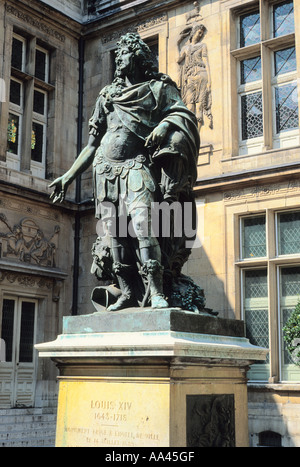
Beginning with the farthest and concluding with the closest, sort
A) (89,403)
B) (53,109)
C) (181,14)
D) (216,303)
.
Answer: (53,109) < (181,14) < (216,303) < (89,403)

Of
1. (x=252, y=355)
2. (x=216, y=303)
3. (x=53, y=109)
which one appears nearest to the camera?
(x=252, y=355)

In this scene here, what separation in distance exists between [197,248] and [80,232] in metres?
3.36

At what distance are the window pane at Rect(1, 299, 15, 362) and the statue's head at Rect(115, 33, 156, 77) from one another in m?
8.78

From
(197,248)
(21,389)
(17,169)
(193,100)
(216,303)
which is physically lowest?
(21,389)

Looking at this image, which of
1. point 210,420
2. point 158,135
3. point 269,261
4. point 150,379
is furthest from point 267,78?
A: point 150,379

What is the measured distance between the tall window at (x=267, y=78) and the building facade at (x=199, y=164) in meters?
0.02

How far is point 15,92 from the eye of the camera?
45.1ft

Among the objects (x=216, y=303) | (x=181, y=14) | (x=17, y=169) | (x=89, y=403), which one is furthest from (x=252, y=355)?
(x=181, y=14)

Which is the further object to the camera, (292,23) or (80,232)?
(80,232)

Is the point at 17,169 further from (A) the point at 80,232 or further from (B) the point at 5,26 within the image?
(B) the point at 5,26

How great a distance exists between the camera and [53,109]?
1445 cm

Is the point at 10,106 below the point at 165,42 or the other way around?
below

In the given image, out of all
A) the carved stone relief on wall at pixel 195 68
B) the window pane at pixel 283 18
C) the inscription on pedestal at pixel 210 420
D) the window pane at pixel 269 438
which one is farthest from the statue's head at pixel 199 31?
the inscription on pedestal at pixel 210 420

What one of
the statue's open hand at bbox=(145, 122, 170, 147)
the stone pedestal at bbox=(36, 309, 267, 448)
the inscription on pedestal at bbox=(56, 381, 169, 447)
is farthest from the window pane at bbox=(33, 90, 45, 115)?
the inscription on pedestal at bbox=(56, 381, 169, 447)
